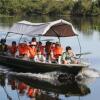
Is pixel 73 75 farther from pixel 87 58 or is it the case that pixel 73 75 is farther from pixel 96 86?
pixel 87 58

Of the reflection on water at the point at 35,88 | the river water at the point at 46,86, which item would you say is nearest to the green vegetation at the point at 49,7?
the river water at the point at 46,86

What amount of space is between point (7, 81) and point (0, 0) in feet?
383

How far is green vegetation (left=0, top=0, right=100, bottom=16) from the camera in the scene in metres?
129

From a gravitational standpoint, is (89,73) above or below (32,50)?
below

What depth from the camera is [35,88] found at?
1875 cm

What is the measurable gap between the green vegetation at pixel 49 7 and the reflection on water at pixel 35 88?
4202 inches

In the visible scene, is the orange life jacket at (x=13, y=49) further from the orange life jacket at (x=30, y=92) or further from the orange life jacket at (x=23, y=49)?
the orange life jacket at (x=30, y=92)

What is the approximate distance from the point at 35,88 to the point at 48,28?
389cm

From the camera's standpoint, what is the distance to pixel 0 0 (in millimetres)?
134625

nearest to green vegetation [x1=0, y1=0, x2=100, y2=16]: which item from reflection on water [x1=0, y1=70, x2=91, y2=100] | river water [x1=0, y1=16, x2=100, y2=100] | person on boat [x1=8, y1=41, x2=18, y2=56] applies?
person on boat [x1=8, y1=41, x2=18, y2=56]

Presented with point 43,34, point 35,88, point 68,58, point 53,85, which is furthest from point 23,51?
point 35,88

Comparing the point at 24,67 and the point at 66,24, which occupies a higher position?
the point at 66,24

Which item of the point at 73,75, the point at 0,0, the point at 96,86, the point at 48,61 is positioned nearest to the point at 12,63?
the point at 48,61

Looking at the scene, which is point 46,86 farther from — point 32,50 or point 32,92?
point 32,50
